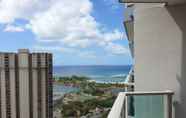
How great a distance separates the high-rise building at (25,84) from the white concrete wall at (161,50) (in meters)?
3.23

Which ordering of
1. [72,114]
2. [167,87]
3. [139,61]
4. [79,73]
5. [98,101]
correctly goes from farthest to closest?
[79,73] < [72,114] < [98,101] < [139,61] < [167,87]

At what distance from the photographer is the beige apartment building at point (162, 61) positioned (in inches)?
108

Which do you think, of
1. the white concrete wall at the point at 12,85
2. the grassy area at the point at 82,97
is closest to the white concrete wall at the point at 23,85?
the white concrete wall at the point at 12,85

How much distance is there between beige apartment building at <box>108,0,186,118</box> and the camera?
2736 millimetres

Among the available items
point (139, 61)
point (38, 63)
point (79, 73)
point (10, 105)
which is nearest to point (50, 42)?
point (38, 63)

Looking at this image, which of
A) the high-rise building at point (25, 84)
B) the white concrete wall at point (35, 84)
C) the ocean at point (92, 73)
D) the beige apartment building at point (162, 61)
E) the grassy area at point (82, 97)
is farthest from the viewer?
the white concrete wall at point (35, 84)

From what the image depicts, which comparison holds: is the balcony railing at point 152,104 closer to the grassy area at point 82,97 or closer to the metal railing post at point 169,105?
the metal railing post at point 169,105

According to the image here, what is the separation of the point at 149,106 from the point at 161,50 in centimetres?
71

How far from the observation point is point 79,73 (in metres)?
5.05

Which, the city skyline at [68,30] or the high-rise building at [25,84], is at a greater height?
the city skyline at [68,30]

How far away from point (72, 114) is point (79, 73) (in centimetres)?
100

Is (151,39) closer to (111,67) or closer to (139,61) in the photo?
(139,61)

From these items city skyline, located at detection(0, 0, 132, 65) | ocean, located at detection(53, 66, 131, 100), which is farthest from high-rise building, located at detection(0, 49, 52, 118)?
ocean, located at detection(53, 66, 131, 100)

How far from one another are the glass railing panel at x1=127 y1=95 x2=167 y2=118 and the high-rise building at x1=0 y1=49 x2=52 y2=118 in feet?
11.1
